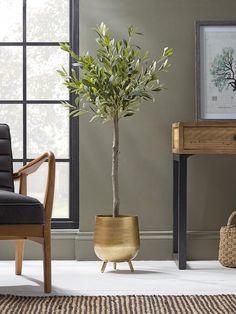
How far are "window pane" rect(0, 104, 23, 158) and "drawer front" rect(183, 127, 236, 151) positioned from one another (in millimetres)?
1126

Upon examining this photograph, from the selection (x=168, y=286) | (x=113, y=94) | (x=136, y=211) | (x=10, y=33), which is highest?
(x=10, y=33)

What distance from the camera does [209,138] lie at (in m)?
3.60

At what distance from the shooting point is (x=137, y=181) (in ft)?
13.4

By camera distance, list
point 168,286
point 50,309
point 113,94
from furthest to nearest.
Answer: point 113,94, point 168,286, point 50,309

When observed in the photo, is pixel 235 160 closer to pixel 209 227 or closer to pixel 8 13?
pixel 209 227

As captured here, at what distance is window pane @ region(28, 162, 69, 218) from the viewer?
418 centimetres

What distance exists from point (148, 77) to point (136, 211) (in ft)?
2.85

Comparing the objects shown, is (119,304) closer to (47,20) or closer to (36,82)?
(36,82)

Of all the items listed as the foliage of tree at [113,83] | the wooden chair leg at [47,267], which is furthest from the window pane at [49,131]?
the wooden chair leg at [47,267]

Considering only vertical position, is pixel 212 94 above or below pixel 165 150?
above

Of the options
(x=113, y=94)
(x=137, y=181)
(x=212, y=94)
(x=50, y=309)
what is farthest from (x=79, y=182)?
(x=50, y=309)

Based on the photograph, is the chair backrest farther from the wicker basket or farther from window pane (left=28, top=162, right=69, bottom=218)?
the wicker basket

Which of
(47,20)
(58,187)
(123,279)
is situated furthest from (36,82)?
(123,279)

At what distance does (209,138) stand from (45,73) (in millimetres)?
1195
